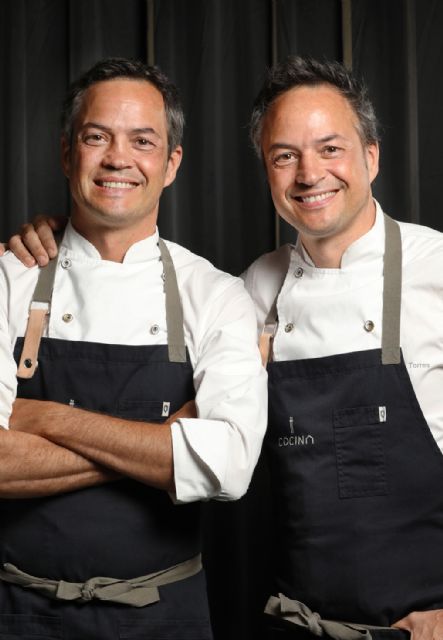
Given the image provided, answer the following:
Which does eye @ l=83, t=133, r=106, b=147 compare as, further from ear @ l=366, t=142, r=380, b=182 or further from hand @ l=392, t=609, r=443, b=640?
hand @ l=392, t=609, r=443, b=640

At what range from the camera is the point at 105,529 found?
1941mm

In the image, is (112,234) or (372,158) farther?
(372,158)

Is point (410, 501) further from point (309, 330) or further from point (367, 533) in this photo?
point (309, 330)

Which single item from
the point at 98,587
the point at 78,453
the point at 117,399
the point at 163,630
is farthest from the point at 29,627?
the point at 117,399

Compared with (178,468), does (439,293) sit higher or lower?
higher

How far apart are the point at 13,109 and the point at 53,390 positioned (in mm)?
1219

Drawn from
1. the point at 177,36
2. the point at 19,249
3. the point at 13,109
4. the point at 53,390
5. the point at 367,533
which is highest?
the point at 177,36

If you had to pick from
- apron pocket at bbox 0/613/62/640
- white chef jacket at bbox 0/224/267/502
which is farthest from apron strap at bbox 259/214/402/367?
apron pocket at bbox 0/613/62/640

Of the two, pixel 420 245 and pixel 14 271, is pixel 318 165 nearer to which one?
pixel 420 245

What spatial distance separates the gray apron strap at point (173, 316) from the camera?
2.05 meters

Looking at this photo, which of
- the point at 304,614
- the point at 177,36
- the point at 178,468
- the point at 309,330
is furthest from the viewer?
the point at 177,36

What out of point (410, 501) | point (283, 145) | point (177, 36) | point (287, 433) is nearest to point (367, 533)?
point (410, 501)

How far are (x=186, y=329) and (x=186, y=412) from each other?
0.72ft

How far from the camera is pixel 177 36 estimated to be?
2.86m
